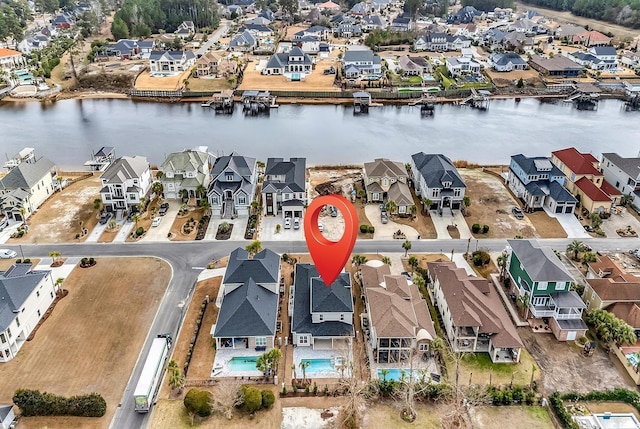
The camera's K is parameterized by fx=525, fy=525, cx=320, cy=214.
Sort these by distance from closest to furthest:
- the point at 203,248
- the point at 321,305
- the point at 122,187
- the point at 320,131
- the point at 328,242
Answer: the point at 328,242
the point at 321,305
the point at 203,248
the point at 122,187
the point at 320,131

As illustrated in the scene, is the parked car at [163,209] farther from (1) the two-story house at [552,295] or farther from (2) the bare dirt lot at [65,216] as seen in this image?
(1) the two-story house at [552,295]

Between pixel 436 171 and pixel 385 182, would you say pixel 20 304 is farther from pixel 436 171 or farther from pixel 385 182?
pixel 436 171

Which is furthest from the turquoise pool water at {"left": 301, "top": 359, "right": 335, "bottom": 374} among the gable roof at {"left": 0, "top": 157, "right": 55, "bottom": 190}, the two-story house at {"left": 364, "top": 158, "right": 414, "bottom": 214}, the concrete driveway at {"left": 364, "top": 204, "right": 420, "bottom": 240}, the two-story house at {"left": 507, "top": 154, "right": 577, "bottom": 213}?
the gable roof at {"left": 0, "top": 157, "right": 55, "bottom": 190}

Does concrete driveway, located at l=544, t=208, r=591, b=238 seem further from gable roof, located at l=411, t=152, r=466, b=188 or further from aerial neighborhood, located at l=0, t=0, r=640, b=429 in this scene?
gable roof, located at l=411, t=152, r=466, b=188

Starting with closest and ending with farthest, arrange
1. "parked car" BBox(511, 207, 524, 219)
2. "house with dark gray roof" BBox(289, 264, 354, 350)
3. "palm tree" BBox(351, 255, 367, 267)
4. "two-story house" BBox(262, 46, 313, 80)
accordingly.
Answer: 1. "house with dark gray roof" BBox(289, 264, 354, 350)
2. "palm tree" BBox(351, 255, 367, 267)
3. "parked car" BBox(511, 207, 524, 219)
4. "two-story house" BBox(262, 46, 313, 80)

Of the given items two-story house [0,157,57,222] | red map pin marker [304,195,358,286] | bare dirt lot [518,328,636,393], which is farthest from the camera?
two-story house [0,157,57,222]

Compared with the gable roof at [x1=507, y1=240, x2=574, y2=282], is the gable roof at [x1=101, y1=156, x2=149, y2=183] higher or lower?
higher

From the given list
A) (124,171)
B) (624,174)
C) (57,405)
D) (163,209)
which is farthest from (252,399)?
(624,174)
